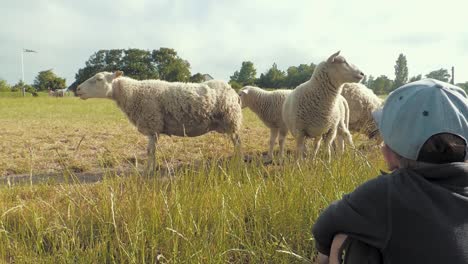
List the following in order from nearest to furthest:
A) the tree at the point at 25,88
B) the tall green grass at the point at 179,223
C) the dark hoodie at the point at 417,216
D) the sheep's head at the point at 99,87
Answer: the dark hoodie at the point at 417,216 → the tall green grass at the point at 179,223 → the sheep's head at the point at 99,87 → the tree at the point at 25,88

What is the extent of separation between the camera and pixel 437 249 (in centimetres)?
98

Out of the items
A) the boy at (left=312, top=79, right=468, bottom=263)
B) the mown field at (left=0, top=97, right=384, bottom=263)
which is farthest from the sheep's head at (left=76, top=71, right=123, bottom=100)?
the boy at (left=312, top=79, right=468, bottom=263)

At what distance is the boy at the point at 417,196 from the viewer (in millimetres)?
980

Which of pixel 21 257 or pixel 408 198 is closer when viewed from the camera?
pixel 408 198

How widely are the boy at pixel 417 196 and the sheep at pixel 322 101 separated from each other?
13.2 ft

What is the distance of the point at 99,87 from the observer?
6.31 meters

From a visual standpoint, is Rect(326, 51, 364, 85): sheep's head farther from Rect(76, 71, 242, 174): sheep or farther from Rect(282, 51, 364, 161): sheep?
Rect(76, 71, 242, 174): sheep

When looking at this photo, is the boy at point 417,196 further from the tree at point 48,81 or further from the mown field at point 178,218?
the tree at point 48,81

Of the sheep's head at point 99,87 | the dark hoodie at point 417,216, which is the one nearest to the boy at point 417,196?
the dark hoodie at point 417,216

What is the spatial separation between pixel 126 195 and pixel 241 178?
3.17 ft

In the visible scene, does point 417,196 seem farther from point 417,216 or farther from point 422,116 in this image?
point 422,116

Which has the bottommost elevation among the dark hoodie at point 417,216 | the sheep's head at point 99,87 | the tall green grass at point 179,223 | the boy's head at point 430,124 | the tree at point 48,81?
the tall green grass at point 179,223

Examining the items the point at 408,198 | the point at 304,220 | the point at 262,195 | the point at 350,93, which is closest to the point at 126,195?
the point at 262,195

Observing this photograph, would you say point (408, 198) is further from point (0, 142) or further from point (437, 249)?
point (0, 142)
